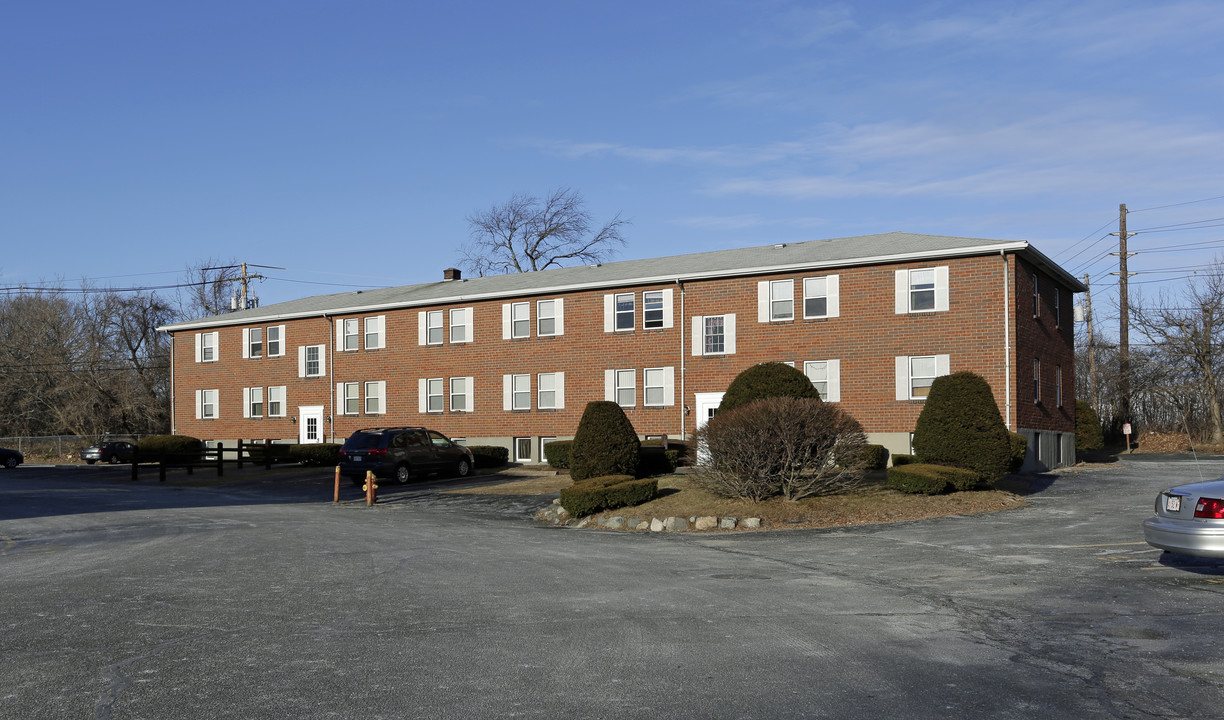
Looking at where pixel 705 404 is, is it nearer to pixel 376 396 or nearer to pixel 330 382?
pixel 376 396

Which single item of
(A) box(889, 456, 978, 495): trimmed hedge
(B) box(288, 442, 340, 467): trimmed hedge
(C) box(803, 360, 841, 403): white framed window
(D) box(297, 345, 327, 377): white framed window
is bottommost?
(B) box(288, 442, 340, 467): trimmed hedge

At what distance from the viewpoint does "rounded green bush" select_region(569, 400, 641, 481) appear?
24312mm

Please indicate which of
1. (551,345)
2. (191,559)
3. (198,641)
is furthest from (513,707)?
(551,345)

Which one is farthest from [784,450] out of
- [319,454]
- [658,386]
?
[319,454]

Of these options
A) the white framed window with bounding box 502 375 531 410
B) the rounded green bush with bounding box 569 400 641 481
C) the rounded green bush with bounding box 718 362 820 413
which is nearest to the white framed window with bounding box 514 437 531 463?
the white framed window with bounding box 502 375 531 410

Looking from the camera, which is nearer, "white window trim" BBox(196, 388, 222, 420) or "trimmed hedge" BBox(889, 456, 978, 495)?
"trimmed hedge" BBox(889, 456, 978, 495)

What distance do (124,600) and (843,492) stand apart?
14015 mm

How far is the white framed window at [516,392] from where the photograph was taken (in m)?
41.1

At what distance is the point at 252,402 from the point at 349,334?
7.42 metres

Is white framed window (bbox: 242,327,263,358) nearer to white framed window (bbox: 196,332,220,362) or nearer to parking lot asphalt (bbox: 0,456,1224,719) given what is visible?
white framed window (bbox: 196,332,220,362)

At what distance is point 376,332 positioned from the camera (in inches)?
1796

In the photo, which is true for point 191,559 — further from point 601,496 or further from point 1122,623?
point 1122,623

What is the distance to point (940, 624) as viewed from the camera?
924cm

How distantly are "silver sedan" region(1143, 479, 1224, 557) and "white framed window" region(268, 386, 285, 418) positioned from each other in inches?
1685
